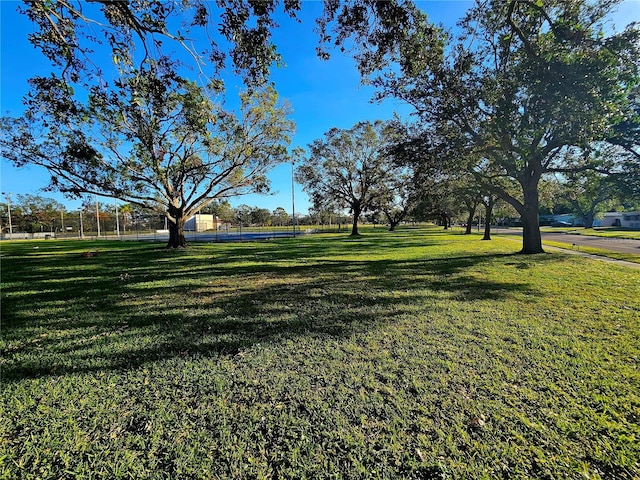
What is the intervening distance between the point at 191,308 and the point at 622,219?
7893cm

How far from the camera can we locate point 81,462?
2039 mm

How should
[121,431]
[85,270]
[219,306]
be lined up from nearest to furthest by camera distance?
[121,431] < [219,306] < [85,270]

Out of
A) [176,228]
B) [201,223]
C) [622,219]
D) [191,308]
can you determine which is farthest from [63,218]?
[622,219]

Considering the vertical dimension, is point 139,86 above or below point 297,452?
above

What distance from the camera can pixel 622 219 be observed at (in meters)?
56.9

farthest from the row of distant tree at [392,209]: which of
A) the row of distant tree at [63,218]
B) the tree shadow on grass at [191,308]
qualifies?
the tree shadow on grass at [191,308]

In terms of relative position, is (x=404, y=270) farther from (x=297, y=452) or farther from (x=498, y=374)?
(x=297, y=452)

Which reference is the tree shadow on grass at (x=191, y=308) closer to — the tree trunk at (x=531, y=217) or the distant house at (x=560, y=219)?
the tree trunk at (x=531, y=217)

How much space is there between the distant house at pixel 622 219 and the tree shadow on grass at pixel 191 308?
6535 centimetres

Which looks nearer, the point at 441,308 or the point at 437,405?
the point at 437,405

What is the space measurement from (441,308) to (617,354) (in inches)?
93.5

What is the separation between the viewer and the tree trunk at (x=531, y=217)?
41.5ft

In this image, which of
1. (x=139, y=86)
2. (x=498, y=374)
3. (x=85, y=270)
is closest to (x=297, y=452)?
(x=498, y=374)

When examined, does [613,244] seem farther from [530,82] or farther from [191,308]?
[191,308]
